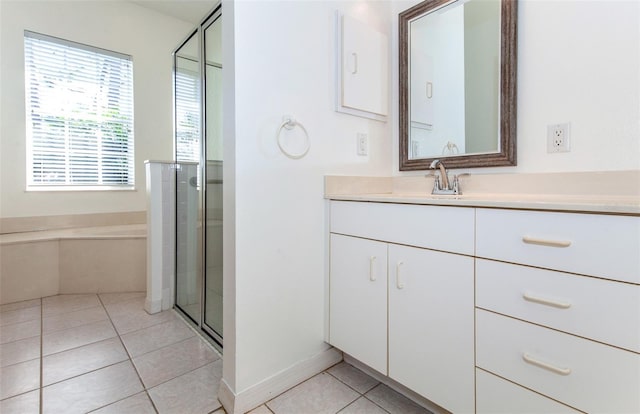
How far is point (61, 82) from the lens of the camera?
2.83m

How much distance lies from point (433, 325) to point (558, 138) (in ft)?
3.03

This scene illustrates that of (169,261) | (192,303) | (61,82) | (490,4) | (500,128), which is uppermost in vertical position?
(61,82)

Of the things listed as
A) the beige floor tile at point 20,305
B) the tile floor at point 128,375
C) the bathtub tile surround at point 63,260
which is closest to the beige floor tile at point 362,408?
the tile floor at point 128,375

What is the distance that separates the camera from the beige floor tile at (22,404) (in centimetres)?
120

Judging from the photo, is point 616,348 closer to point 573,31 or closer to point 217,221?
point 573,31

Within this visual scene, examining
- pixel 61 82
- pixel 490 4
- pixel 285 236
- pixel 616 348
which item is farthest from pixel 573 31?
pixel 61 82

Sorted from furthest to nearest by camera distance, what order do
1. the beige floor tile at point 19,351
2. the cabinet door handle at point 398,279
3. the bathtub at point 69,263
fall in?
the bathtub at point 69,263, the beige floor tile at point 19,351, the cabinet door handle at point 398,279

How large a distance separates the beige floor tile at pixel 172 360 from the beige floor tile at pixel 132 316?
1.26ft

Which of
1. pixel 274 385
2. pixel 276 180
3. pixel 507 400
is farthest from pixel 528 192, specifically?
pixel 274 385

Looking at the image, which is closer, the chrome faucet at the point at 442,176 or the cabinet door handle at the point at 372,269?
the cabinet door handle at the point at 372,269

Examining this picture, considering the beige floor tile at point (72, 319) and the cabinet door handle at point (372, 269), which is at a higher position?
the cabinet door handle at point (372, 269)

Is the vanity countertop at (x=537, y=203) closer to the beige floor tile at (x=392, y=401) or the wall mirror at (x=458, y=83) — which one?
the wall mirror at (x=458, y=83)

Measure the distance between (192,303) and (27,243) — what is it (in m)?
1.49

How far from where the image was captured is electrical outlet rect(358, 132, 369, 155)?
1.65 metres
